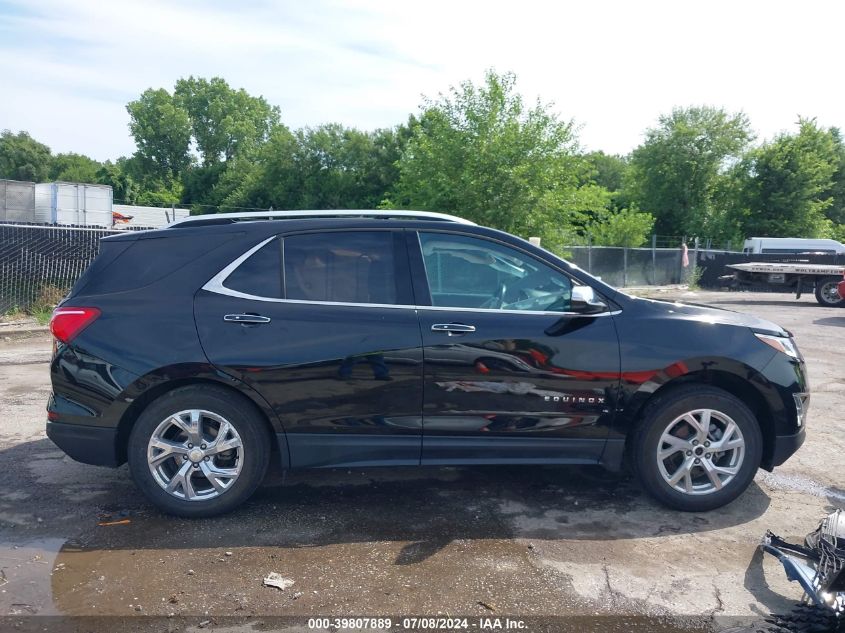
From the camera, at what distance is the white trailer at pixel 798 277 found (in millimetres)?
21406

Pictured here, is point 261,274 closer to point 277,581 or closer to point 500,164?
point 277,581

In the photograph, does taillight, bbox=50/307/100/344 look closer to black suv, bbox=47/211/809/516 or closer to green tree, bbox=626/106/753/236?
black suv, bbox=47/211/809/516

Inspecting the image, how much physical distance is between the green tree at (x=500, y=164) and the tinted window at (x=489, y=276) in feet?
52.2

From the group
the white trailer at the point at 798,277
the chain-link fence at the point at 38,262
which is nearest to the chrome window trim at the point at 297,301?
the chain-link fence at the point at 38,262

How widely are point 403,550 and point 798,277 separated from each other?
22015mm

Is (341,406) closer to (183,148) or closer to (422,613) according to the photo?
(422,613)

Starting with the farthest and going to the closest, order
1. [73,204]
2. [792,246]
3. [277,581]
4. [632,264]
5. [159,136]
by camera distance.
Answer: [159,136], [73,204], [792,246], [632,264], [277,581]

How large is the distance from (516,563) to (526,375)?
1.10 meters

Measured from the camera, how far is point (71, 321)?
4.32 m

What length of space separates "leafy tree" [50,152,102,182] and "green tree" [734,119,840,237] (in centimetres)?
7014

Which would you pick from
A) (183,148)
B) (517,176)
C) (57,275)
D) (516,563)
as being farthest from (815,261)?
(183,148)

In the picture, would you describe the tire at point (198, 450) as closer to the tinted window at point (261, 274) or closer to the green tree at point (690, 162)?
the tinted window at point (261, 274)

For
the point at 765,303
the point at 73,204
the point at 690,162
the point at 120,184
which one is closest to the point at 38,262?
the point at 765,303

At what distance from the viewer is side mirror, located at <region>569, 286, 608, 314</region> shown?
4.32 metres
